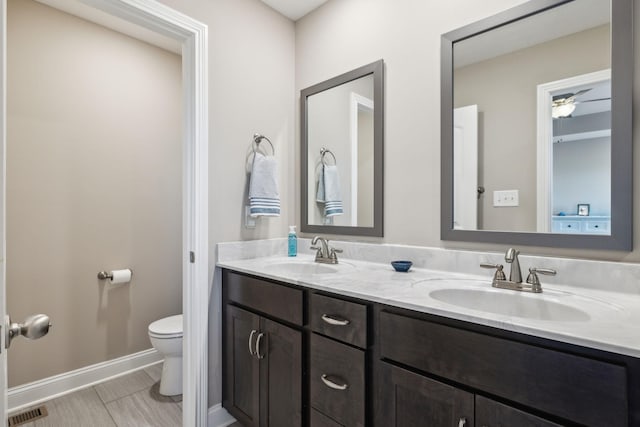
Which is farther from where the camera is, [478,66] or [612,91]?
[478,66]

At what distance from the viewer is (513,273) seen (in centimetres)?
121

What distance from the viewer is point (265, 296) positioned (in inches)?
58.0

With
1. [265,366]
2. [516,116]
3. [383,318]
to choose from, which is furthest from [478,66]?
[265,366]

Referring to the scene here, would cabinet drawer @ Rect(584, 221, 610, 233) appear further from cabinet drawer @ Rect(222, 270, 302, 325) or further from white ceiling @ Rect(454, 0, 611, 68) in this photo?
cabinet drawer @ Rect(222, 270, 302, 325)

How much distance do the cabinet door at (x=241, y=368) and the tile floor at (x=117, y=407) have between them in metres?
0.40

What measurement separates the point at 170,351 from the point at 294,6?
7.61 feet

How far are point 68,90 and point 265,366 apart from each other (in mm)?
2156

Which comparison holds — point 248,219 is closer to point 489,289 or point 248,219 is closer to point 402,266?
point 402,266

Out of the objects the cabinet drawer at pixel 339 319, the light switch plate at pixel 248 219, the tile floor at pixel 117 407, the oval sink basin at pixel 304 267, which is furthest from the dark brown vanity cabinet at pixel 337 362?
the tile floor at pixel 117 407

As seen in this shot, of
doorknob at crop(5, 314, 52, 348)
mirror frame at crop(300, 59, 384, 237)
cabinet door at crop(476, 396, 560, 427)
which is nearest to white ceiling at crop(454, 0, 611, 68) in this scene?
mirror frame at crop(300, 59, 384, 237)

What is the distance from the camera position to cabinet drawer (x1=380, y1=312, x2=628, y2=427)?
2.25ft

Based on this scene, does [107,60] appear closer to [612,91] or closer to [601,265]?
[612,91]

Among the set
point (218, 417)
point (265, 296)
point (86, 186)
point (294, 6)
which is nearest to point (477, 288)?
point (265, 296)

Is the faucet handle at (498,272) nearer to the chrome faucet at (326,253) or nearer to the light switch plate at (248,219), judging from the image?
the chrome faucet at (326,253)
